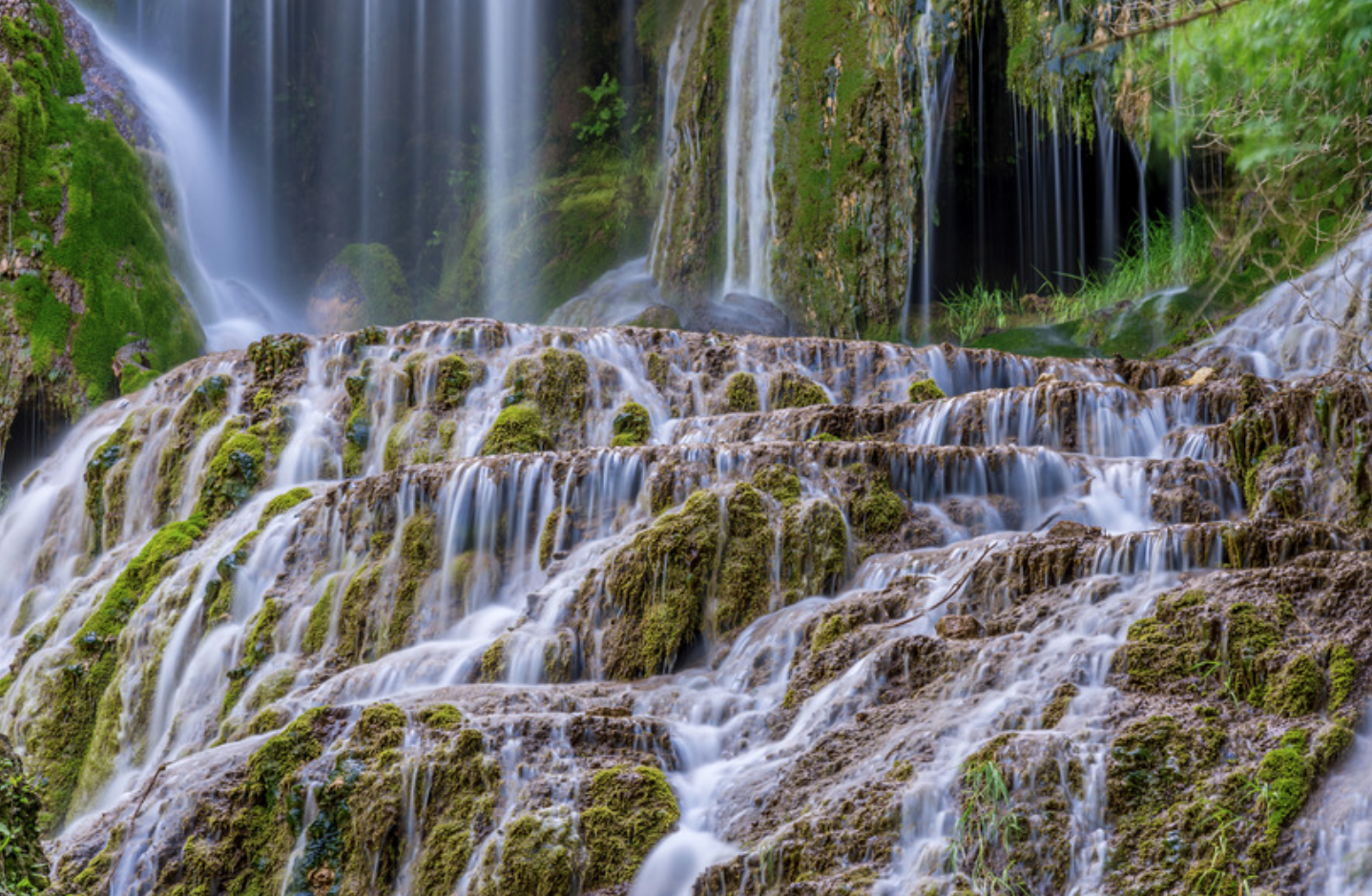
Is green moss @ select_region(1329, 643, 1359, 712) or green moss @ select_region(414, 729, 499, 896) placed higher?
green moss @ select_region(1329, 643, 1359, 712)

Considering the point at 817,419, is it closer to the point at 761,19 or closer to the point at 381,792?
the point at 381,792

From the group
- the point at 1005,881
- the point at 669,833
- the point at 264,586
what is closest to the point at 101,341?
the point at 264,586

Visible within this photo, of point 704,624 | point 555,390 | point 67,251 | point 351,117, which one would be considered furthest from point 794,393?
point 351,117

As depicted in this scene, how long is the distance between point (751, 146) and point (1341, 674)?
14152mm

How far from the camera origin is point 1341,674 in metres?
3.96

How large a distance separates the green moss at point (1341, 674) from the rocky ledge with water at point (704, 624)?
0.02 metres

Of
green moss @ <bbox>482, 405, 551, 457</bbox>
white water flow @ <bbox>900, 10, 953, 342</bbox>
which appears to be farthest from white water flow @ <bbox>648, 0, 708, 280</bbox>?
green moss @ <bbox>482, 405, 551, 457</bbox>

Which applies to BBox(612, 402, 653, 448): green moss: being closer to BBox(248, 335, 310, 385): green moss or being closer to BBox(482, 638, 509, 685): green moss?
BBox(248, 335, 310, 385): green moss

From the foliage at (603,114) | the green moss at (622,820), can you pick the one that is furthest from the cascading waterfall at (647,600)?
the foliage at (603,114)

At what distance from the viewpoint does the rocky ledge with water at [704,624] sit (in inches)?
156

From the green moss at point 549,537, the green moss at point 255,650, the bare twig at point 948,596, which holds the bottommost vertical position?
the green moss at point 255,650

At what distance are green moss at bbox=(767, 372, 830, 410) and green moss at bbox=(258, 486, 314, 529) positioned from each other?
4.02m

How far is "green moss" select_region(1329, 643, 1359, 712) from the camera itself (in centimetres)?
389

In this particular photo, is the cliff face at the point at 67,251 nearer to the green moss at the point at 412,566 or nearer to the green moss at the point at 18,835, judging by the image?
the green moss at the point at 412,566
